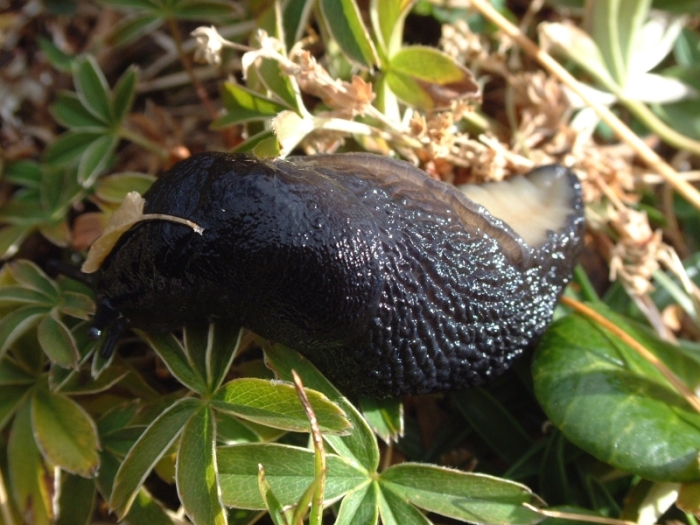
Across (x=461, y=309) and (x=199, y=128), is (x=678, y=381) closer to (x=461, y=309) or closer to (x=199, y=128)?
(x=461, y=309)

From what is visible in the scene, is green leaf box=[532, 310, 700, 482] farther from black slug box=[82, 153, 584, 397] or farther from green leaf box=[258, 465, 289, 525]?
green leaf box=[258, 465, 289, 525]

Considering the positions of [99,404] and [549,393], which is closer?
[549,393]

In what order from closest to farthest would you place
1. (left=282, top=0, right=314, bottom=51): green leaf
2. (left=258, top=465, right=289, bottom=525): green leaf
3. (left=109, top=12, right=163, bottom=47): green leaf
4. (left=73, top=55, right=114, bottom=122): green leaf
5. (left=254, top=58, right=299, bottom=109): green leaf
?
(left=258, top=465, right=289, bottom=525): green leaf < (left=254, top=58, right=299, bottom=109): green leaf < (left=282, top=0, right=314, bottom=51): green leaf < (left=73, top=55, right=114, bottom=122): green leaf < (left=109, top=12, right=163, bottom=47): green leaf

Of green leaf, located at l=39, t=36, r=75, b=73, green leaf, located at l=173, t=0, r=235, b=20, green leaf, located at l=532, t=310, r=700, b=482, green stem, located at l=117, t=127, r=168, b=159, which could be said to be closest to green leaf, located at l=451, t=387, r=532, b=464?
green leaf, located at l=532, t=310, r=700, b=482

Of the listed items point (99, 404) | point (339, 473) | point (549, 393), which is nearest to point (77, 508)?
point (99, 404)

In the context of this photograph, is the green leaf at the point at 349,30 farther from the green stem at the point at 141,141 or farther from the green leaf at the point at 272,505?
the green leaf at the point at 272,505
